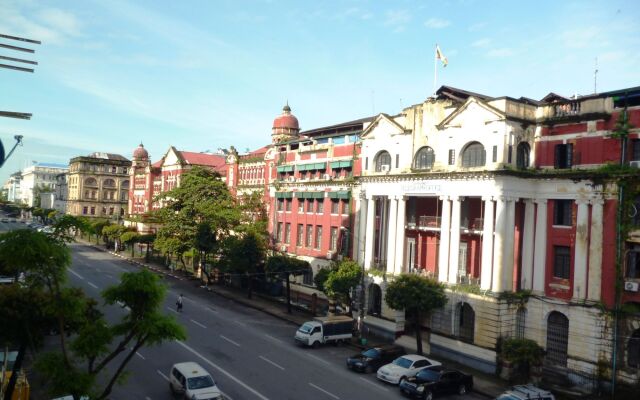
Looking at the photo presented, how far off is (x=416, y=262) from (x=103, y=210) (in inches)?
4510

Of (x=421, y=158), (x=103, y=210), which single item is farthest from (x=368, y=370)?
(x=103, y=210)

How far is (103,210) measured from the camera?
140875mm

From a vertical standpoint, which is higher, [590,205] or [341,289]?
[590,205]

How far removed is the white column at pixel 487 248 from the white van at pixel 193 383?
19957 mm

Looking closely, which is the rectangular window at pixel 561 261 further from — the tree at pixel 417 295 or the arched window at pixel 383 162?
the arched window at pixel 383 162

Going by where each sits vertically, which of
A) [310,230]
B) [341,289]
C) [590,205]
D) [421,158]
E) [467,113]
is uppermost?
[467,113]

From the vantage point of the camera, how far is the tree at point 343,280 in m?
45.3

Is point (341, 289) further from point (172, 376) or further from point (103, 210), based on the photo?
point (103, 210)

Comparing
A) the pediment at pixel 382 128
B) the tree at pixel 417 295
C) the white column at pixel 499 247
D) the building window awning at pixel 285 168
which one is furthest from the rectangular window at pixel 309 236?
the white column at pixel 499 247

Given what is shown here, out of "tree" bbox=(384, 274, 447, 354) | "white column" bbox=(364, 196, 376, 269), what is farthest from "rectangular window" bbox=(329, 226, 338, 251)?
"tree" bbox=(384, 274, 447, 354)

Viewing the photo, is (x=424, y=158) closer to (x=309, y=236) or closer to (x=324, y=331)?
(x=324, y=331)

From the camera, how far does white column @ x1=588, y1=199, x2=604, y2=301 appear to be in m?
34.4

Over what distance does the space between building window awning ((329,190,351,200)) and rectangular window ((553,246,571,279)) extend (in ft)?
68.8

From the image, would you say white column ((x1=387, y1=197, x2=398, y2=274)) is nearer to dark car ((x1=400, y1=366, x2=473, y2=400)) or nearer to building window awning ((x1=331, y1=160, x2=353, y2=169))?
building window awning ((x1=331, y1=160, x2=353, y2=169))
